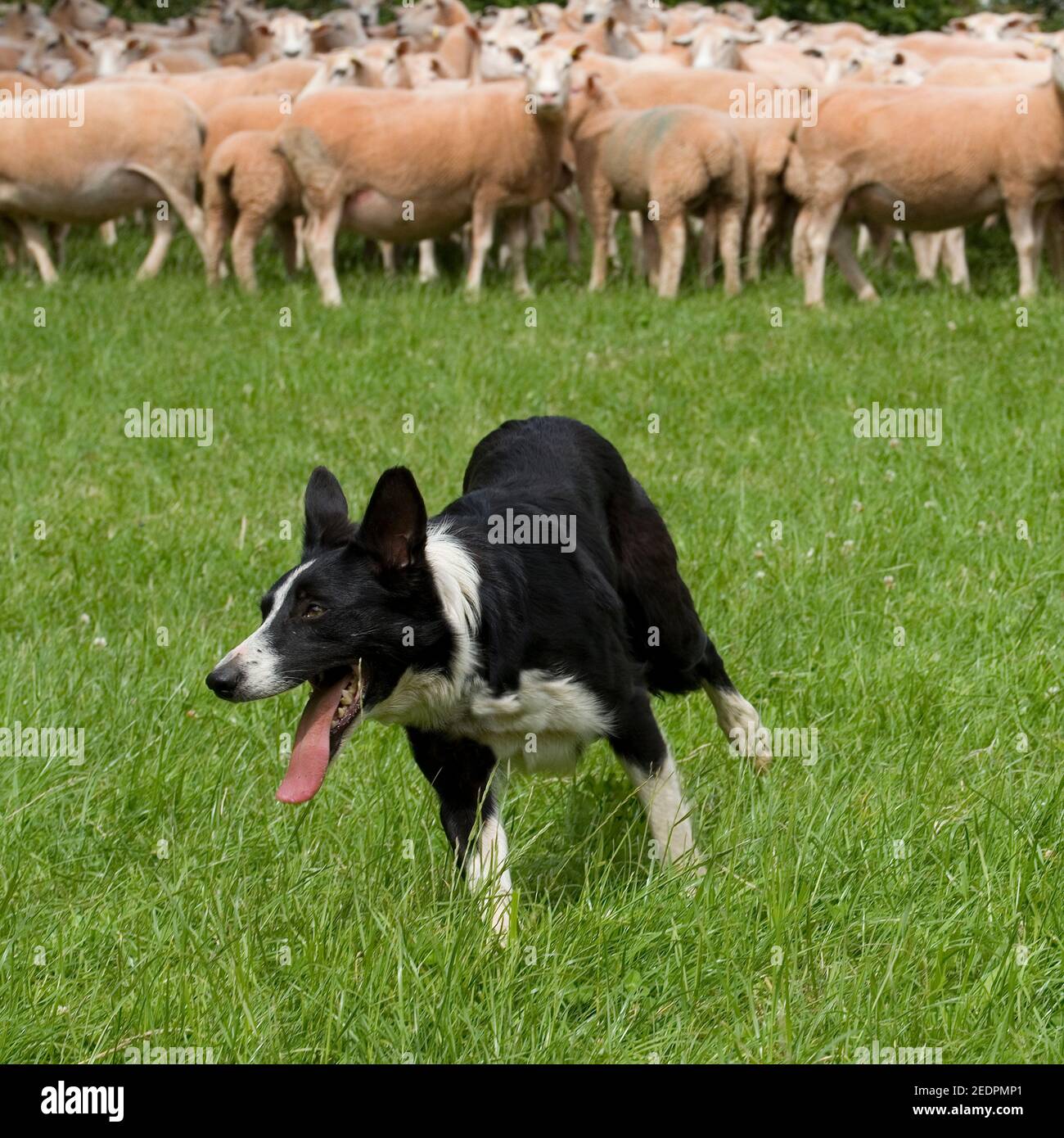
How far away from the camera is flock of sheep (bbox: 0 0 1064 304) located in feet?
36.1

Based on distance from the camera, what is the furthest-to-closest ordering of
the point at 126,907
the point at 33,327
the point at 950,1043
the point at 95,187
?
the point at 95,187, the point at 33,327, the point at 126,907, the point at 950,1043

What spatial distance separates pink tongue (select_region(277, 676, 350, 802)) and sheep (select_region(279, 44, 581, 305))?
9206 mm

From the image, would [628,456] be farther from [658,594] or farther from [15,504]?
[658,594]

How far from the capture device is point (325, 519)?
3.16 metres

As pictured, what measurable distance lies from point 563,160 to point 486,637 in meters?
10.5

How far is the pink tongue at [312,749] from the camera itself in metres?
2.84

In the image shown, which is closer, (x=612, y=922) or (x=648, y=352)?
(x=612, y=922)

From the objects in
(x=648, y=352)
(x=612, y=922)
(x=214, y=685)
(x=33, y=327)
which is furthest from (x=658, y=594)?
(x=33, y=327)

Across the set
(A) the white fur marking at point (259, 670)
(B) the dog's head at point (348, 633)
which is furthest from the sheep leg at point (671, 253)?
(A) the white fur marking at point (259, 670)

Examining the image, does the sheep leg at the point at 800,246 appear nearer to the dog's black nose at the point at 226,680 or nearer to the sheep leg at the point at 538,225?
the sheep leg at the point at 538,225

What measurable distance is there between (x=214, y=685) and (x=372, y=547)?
1.25 ft

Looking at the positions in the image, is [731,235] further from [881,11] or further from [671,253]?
[881,11]

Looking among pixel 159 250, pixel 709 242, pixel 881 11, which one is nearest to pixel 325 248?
pixel 159 250

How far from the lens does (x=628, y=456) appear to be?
720 centimetres
